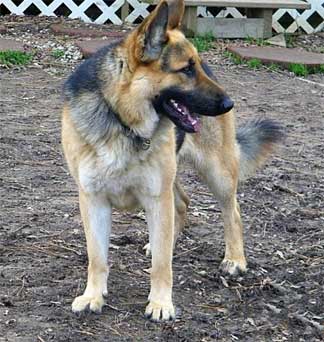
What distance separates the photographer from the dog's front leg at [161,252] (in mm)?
4000

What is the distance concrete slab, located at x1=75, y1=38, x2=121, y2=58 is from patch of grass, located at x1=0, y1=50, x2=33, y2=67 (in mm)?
551

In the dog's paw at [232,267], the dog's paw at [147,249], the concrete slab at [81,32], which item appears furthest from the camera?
the concrete slab at [81,32]

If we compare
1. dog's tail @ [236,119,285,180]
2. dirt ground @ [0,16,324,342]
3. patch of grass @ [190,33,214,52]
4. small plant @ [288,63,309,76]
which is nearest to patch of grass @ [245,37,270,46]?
patch of grass @ [190,33,214,52]

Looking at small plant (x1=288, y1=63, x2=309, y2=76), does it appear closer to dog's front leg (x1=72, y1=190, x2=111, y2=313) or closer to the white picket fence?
the white picket fence

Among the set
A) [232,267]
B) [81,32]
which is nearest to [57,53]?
[81,32]

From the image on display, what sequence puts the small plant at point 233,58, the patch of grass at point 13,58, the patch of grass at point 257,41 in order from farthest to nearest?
the patch of grass at point 257,41 < the small plant at point 233,58 < the patch of grass at point 13,58

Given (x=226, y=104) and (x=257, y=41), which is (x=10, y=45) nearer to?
(x=257, y=41)

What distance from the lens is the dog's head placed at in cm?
384

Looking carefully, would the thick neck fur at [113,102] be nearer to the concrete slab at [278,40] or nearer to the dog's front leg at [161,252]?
the dog's front leg at [161,252]

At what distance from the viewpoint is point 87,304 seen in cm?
407

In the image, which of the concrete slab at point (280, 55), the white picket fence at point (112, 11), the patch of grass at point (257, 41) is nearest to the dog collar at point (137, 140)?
the concrete slab at point (280, 55)

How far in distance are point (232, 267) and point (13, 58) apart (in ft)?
15.9

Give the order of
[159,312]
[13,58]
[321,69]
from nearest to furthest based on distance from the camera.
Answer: [159,312]
[13,58]
[321,69]

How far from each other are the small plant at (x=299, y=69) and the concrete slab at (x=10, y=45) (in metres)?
2.70
